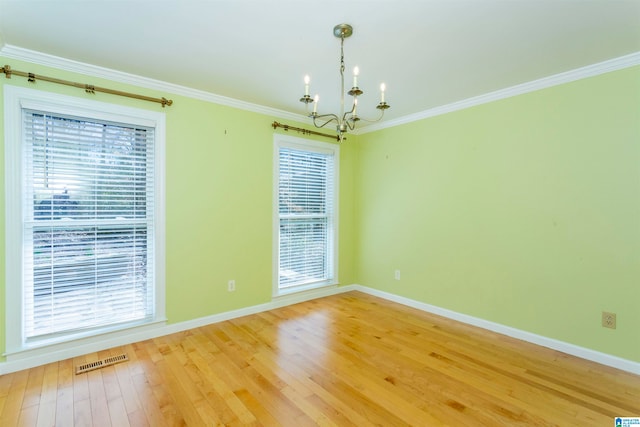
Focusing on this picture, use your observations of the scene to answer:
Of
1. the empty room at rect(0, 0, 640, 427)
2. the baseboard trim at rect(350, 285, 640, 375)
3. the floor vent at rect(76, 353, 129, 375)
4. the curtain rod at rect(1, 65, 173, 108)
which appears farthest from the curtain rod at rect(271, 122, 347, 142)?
the floor vent at rect(76, 353, 129, 375)

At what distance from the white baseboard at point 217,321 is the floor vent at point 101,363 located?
0.22 m

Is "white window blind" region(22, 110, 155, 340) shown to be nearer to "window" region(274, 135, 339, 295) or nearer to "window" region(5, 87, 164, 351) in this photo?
"window" region(5, 87, 164, 351)

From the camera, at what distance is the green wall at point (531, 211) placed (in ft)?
7.79

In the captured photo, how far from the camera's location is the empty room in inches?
75.0

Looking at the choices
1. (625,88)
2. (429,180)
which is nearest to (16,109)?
(429,180)

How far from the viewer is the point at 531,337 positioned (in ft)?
9.25

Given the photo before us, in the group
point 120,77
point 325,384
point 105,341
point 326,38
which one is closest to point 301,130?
point 326,38

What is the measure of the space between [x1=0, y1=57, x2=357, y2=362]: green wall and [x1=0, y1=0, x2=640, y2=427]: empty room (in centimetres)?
2

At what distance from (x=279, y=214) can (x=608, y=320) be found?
10.7 feet

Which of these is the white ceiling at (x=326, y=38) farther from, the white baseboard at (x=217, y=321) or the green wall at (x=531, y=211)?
the white baseboard at (x=217, y=321)

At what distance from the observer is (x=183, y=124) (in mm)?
3018

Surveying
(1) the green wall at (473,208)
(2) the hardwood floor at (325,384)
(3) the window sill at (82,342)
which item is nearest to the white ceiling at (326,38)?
(1) the green wall at (473,208)

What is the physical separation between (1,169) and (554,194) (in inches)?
177

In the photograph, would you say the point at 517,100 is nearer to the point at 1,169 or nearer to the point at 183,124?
the point at 183,124
